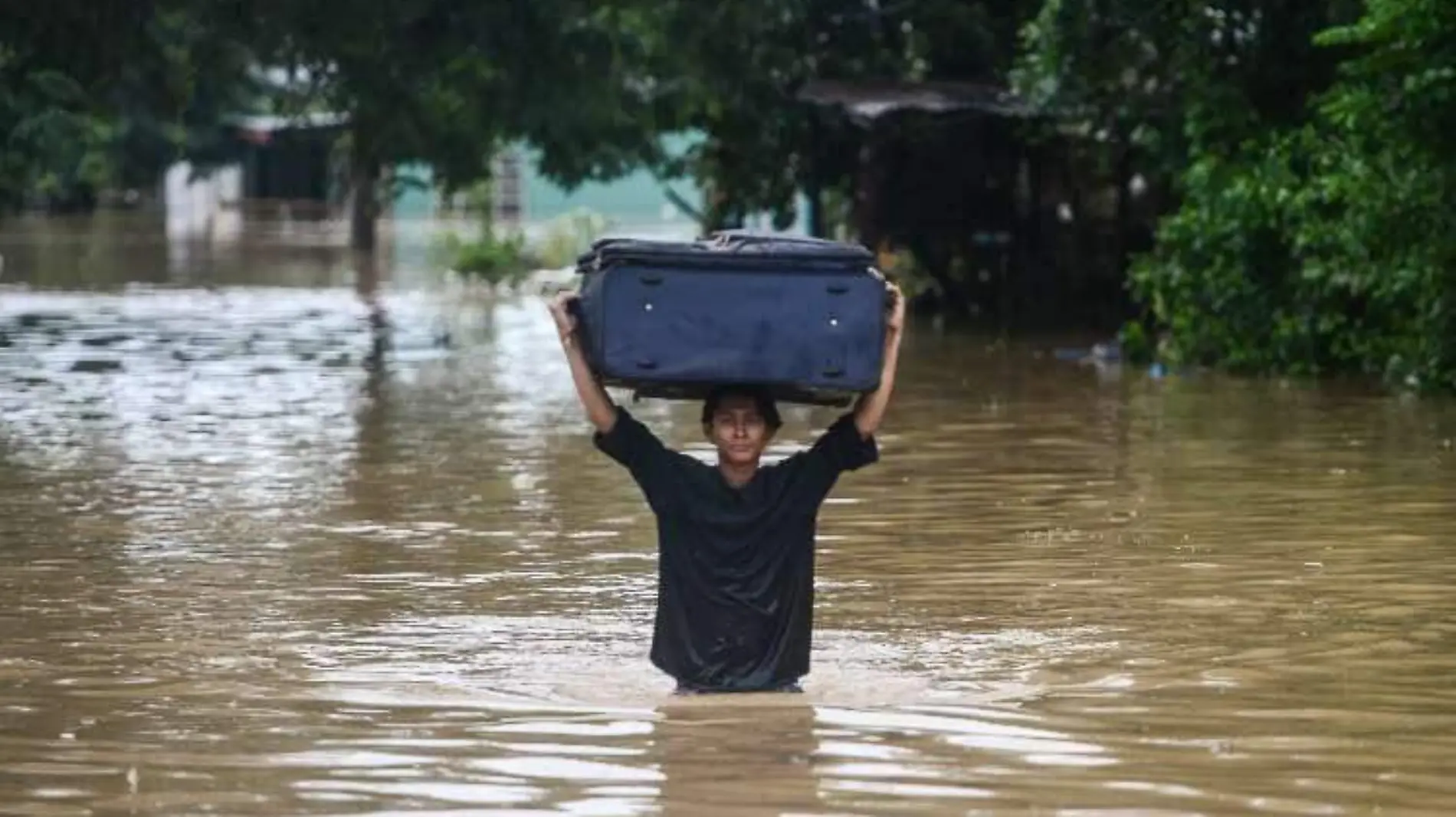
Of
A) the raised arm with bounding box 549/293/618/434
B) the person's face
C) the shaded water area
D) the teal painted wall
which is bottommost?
the teal painted wall

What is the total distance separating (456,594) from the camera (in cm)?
1200

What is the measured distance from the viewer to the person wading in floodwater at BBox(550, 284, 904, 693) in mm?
9133

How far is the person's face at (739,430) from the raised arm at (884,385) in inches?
10.2

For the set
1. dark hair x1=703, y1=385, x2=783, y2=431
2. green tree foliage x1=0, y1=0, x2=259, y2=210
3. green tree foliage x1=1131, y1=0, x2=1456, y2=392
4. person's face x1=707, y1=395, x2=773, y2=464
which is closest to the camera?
person's face x1=707, y1=395, x2=773, y2=464

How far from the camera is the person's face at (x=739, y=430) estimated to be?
9.06 meters

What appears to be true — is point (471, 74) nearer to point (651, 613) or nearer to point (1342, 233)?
point (1342, 233)

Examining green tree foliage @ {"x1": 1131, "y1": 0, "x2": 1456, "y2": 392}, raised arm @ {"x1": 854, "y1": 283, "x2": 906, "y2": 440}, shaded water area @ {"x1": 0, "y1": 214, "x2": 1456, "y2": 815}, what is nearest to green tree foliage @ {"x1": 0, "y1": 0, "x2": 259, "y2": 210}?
shaded water area @ {"x1": 0, "y1": 214, "x2": 1456, "y2": 815}

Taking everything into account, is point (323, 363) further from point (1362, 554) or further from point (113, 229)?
point (113, 229)

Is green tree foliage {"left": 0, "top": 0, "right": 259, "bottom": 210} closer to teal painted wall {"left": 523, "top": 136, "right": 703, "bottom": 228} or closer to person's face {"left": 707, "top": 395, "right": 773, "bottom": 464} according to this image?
person's face {"left": 707, "top": 395, "right": 773, "bottom": 464}

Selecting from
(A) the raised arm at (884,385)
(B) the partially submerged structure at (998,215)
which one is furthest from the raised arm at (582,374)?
(B) the partially submerged structure at (998,215)

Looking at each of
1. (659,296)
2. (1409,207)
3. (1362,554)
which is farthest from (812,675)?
(1409,207)

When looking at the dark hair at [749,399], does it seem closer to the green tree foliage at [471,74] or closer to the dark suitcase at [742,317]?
the dark suitcase at [742,317]

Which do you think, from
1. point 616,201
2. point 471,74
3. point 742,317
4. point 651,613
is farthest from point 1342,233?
point 616,201

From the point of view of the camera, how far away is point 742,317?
916cm
